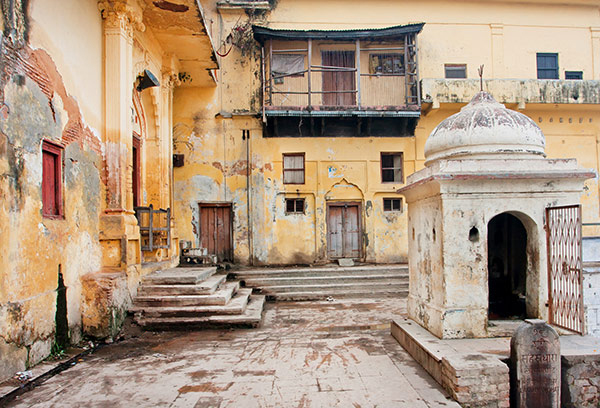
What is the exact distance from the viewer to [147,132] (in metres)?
12.2

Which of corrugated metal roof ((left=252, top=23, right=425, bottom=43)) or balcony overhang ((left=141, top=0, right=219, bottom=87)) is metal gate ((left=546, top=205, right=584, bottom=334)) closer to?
balcony overhang ((left=141, top=0, right=219, bottom=87))

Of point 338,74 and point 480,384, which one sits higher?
point 338,74

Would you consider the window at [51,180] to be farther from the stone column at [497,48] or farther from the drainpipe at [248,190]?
the stone column at [497,48]

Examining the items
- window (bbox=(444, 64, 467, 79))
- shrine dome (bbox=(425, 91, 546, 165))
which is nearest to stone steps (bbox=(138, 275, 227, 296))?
shrine dome (bbox=(425, 91, 546, 165))

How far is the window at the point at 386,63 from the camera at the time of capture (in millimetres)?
15719

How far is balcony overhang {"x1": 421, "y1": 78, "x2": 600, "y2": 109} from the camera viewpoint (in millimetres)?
15023

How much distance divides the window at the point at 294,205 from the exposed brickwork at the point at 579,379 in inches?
417

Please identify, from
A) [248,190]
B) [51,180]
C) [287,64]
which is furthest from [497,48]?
[51,180]

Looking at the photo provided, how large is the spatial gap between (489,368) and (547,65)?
1508 cm

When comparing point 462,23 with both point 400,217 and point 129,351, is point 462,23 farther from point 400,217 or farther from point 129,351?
point 129,351

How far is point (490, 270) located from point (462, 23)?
1128 centimetres

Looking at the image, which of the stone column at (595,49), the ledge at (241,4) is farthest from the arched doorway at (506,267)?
the stone column at (595,49)

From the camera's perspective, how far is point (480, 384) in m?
4.86

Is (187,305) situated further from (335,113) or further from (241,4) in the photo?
(241,4)
